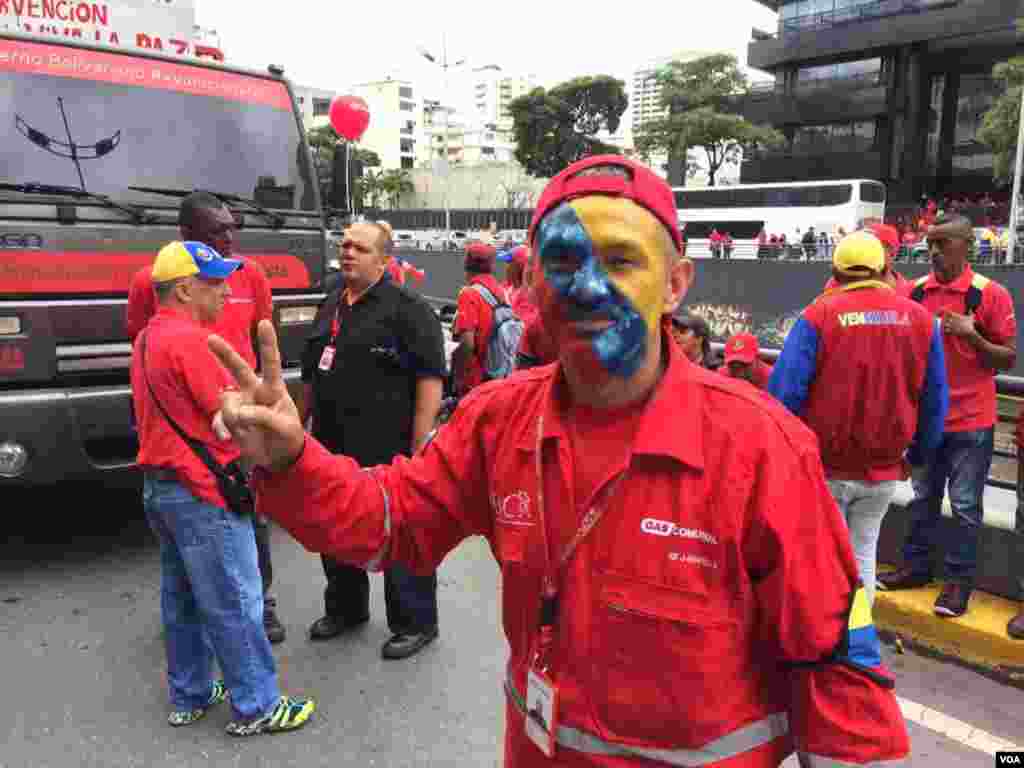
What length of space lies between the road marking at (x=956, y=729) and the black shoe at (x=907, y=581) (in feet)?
3.04

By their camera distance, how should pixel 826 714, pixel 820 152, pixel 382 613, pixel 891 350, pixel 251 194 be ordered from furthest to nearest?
pixel 820 152
pixel 251 194
pixel 382 613
pixel 891 350
pixel 826 714

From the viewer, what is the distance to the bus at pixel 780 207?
36.3 m

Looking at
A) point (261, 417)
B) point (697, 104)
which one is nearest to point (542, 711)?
point (261, 417)

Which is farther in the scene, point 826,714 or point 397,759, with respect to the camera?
point 397,759

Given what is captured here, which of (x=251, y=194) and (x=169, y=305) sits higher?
(x=251, y=194)

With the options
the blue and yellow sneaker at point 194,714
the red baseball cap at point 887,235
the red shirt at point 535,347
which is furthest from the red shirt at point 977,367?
the blue and yellow sneaker at point 194,714

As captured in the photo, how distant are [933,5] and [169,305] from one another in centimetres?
4772

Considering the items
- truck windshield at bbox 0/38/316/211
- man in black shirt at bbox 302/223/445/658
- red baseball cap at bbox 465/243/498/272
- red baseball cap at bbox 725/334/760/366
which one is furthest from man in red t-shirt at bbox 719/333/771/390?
truck windshield at bbox 0/38/316/211

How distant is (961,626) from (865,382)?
1443mm

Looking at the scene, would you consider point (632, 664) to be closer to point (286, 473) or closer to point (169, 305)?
point (286, 473)

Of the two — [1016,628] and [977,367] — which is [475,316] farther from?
[1016,628]

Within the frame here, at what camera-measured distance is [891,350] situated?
10.9 feet

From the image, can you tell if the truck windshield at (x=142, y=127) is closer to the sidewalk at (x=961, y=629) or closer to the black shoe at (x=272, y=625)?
the black shoe at (x=272, y=625)

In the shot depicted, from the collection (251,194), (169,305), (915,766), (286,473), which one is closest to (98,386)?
(251,194)
